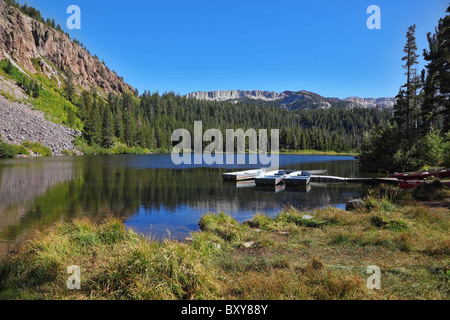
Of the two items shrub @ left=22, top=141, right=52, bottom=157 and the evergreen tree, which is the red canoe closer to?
shrub @ left=22, top=141, right=52, bottom=157

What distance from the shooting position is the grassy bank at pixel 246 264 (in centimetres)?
598

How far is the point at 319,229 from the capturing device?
12.6m

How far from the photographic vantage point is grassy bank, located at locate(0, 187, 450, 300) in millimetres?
5977

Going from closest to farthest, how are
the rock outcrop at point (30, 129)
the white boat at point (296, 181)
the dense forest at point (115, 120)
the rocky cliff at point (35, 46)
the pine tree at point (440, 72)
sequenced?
1. the pine tree at point (440, 72)
2. the white boat at point (296, 181)
3. the rock outcrop at point (30, 129)
4. the dense forest at point (115, 120)
5. the rocky cliff at point (35, 46)

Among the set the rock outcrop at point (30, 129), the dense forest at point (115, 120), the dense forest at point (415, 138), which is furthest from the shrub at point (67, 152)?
the dense forest at point (415, 138)

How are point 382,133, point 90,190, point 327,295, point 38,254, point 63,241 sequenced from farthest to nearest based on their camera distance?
point 382,133 < point 90,190 < point 63,241 < point 38,254 < point 327,295

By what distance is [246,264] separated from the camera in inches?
316

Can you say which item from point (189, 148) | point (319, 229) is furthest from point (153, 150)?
point (319, 229)

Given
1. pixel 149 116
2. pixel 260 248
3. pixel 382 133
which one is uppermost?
pixel 149 116

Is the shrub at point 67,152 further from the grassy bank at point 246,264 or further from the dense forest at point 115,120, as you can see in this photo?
the grassy bank at point 246,264

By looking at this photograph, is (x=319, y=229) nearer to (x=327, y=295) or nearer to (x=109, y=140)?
(x=327, y=295)

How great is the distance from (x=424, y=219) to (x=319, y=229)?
4.70 m

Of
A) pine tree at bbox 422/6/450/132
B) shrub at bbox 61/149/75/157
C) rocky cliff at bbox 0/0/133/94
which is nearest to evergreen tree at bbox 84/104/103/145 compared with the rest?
shrub at bbox 61/149/75/157
